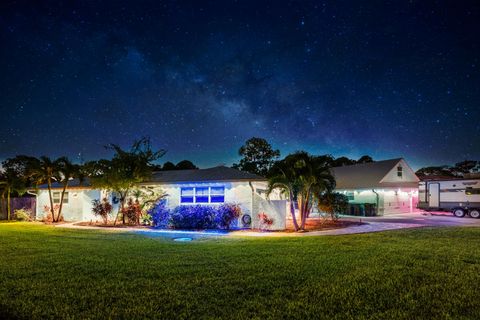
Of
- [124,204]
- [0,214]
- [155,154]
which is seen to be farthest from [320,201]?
[0,214]

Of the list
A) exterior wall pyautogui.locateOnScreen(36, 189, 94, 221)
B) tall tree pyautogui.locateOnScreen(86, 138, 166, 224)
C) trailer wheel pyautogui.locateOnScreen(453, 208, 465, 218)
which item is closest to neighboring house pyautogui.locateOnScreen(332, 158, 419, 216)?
trailer wheel pyautogui.locateOnScreen(453, 208, 465, 218)

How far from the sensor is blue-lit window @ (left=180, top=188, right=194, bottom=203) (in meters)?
20.0

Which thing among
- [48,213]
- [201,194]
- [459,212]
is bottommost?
[459,212]

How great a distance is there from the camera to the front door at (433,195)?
2710 centimetres

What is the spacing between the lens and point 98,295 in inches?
235

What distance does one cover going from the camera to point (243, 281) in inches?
267

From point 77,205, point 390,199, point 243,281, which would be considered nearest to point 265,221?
point 243,281

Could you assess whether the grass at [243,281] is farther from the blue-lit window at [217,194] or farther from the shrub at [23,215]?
the shrub at [23,215]

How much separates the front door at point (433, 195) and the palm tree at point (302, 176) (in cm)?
1548

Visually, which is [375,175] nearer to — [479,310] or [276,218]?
[276,218]

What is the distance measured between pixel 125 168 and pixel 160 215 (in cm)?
385

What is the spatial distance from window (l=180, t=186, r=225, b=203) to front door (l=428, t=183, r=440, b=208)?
63.3ft

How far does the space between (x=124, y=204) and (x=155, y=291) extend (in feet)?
53.7

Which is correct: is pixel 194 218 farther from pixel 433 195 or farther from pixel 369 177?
pixel 433 195
